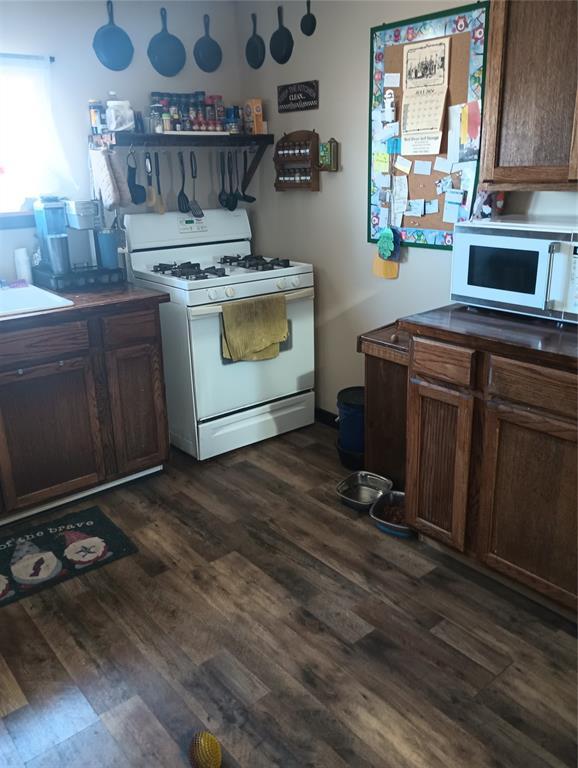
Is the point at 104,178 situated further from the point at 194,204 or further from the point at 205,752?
the point at 205,752

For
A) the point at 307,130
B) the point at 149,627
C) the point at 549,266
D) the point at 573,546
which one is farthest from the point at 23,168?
the point at 573,546

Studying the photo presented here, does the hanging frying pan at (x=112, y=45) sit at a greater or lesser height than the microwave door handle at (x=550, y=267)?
greater

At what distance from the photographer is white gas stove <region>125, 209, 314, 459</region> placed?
10.1ft

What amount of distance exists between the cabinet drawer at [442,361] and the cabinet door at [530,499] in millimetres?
144

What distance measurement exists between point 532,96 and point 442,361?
90cm

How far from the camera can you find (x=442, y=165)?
272 centimetres

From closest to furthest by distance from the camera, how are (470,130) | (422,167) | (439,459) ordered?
(439,459) < (470,130) < (422,167)

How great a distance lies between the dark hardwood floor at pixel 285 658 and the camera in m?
1.70

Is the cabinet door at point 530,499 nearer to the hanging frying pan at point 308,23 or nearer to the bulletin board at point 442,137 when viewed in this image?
the bulletin board at point 442,137

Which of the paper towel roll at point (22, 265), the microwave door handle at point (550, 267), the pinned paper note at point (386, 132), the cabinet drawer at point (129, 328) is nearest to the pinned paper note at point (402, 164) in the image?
the pinned paper note at point (386, 132)

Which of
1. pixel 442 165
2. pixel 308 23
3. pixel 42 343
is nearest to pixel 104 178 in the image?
pixel 42 343

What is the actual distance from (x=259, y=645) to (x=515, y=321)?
1.37 m

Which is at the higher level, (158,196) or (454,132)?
(454,132)

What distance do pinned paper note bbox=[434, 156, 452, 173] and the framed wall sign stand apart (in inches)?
33.9
